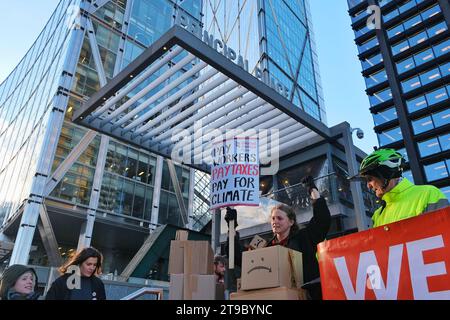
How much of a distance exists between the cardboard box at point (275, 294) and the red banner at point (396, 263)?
44cm

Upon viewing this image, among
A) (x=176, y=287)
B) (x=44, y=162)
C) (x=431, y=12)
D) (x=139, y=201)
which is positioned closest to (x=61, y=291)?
(x=176, y=287)

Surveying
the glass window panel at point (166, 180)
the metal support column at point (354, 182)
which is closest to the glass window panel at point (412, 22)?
the glass window panel at point (166, 180)

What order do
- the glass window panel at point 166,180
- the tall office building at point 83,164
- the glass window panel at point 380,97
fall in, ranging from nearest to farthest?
the tall office building at point 83,164, the glass window panel at point 166,180, the glass window panel at point 380,97

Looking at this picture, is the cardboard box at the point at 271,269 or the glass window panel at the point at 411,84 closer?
the cardboard box at the point at 271,269

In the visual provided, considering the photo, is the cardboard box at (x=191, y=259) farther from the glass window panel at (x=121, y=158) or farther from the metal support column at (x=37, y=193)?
the glass window panel at (x=121, y=158)

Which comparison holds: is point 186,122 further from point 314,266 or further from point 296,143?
point 314,266

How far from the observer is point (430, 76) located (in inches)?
2127

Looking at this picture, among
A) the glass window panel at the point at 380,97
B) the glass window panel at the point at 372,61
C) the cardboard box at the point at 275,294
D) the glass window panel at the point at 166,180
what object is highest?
the glass window panel at the point at 372,61

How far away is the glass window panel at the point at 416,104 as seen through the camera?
5234 centimetres

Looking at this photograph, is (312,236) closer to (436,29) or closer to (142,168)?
(142,168)

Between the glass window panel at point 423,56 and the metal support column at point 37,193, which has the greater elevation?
the glass window panel at point 423,56

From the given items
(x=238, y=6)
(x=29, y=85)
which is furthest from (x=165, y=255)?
(x=238, y=6)

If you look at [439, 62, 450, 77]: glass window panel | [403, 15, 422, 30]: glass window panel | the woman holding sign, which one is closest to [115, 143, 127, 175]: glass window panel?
the woman holding sign

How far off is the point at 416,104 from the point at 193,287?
57.3 meters
